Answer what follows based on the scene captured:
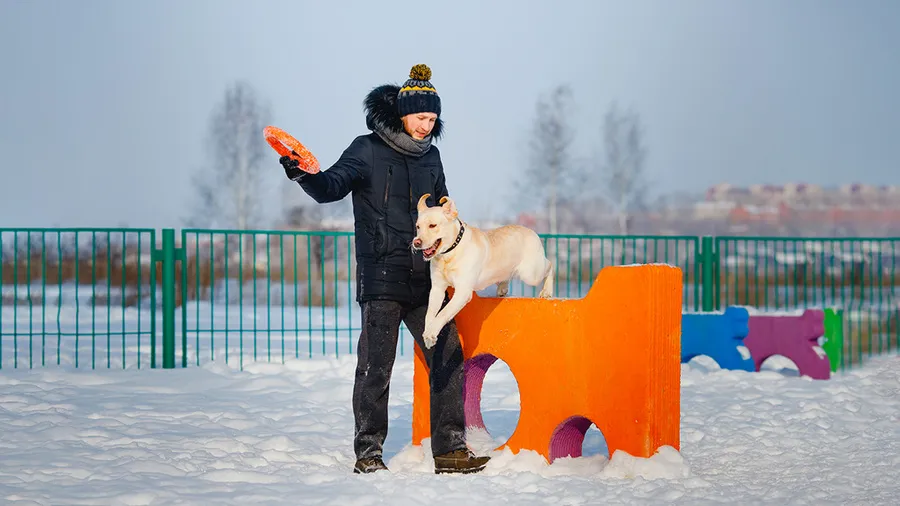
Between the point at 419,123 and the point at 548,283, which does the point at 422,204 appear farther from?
the point at 548,283

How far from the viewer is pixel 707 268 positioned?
34.4ft

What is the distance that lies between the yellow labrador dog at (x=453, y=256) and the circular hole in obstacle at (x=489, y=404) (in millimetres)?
633

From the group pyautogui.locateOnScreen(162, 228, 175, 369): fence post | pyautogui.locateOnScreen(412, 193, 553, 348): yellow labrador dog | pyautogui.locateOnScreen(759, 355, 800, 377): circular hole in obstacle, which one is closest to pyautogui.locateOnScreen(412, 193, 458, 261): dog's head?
pyautogui.locateOnScreen(412, 193, 553, 348): yellow labrador dog

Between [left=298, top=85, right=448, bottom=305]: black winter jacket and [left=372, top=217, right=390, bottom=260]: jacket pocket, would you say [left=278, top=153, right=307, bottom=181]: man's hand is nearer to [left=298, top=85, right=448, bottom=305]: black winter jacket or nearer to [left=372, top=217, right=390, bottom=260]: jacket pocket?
[left=298, top=85, right=448, bottom=305]: black winter jacket

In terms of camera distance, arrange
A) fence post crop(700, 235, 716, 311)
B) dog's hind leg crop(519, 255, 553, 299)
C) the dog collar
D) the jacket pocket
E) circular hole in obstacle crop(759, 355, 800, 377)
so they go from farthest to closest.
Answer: fence post crop(700, 235, 716, 311) < circular hole in obstacle crop(759, 355, 800, 377) < dog's hind leg crop(519, 255, 553, 299) < the jacket pocket < the dog collar

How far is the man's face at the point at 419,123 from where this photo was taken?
14.8ft

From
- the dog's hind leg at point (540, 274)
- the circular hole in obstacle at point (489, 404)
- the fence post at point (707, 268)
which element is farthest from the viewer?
the fence post at point (707, 268)

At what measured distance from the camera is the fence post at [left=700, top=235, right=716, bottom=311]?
1050 centimetres

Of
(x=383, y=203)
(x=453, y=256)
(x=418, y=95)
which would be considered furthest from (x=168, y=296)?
(x=453, y=256)

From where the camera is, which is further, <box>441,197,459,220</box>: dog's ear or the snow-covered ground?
<box>441,197,459,220</box>: dog's ear

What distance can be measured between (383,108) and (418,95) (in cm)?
23

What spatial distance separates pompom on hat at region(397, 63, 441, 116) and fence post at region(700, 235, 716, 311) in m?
6.76

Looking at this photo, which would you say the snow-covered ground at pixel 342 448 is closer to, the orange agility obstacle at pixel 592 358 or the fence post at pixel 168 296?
the orange agility obstacle at pixel 592 358

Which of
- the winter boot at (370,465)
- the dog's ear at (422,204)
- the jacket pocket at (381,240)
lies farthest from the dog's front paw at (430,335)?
the winter boot at (370,465)
